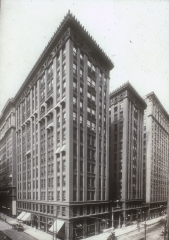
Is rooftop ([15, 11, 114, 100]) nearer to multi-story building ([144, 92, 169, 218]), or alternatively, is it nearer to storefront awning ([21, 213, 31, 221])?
multi-story building ([144, 92, 169, 218])

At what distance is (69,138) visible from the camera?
4006 centimetres

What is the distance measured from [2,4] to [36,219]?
46.9 metres

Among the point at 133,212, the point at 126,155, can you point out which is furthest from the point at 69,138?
the point at 133,212

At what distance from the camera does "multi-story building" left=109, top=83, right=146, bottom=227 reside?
6078 cm

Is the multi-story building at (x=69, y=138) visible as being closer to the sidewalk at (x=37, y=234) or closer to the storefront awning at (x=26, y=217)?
the storefront awning at (x=26, y=217)

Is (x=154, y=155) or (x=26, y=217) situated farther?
(x=154, y=155)

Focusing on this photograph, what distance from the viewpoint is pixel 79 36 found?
4453 centimetres

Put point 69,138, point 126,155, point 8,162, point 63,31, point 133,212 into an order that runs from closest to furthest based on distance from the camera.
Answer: point 69,138 < point 63,31 < point 126,155 < point 133,212 < point 8,162

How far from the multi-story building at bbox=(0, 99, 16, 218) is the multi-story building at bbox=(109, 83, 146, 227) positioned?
32.7m

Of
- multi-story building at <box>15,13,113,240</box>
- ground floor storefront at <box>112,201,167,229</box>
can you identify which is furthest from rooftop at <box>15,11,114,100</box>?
ground floor storefront at <box>112,201,167,229</box>

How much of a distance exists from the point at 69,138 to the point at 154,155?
51751 mm

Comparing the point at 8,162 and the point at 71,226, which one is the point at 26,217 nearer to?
the point at 71,226

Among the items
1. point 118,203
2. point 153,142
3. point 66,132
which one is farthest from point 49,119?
point 153,142

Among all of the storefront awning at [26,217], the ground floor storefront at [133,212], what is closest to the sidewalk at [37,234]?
the storefront awning at [26,217]
